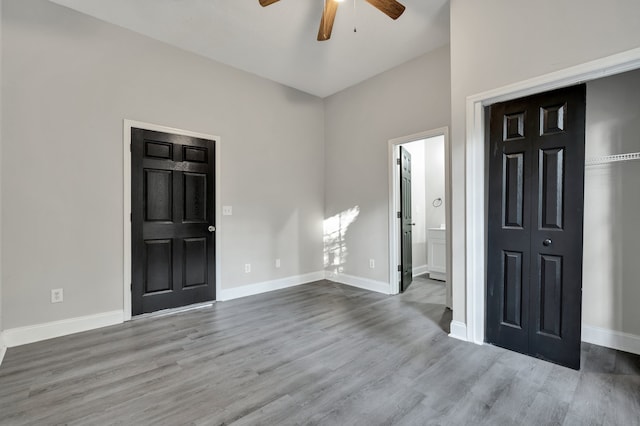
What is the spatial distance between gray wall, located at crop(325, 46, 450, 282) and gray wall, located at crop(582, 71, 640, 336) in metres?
1.40

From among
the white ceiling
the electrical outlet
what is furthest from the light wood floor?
the white ceiling

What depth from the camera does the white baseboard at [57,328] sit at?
8.52 ft

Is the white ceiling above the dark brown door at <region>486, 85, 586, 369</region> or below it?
above

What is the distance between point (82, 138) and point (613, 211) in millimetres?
5010

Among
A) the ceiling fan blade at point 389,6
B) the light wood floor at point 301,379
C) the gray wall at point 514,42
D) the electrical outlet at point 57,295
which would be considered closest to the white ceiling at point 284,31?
the ceiling fan blade at point 389,6

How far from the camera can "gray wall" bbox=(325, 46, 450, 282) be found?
12.1 ft

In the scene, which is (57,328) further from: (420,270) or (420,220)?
(420,220)

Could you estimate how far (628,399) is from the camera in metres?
1.81

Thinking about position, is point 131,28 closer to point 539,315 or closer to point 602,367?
point 539,315

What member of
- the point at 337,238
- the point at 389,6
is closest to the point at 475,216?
the point at 389,6

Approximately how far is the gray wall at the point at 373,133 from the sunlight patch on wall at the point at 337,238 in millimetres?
87

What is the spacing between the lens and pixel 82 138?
295 cm

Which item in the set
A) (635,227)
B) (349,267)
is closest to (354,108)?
(349,267)

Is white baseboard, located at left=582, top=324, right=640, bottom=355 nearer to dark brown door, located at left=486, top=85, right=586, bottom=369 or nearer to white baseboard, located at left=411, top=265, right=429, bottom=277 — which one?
dark brown door, located at left=486, top=85, right=586, bottom=369
